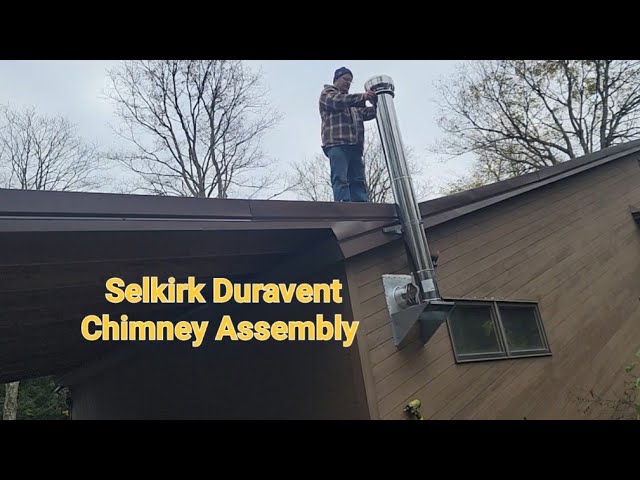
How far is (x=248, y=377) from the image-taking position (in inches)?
144

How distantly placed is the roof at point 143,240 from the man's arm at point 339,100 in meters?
0.94

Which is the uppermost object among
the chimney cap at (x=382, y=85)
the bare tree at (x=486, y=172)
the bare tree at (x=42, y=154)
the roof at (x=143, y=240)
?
the bare tree at (x=42, y=154)

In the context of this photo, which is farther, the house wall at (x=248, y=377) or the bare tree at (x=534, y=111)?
the bare tree at (x=534, y=111)

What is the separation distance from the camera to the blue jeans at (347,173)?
3.54 m

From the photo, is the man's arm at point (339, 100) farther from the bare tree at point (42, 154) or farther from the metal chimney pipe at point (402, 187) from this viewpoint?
the bare tree at point (42, 154)

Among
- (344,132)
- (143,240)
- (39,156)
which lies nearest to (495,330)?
(344,132)

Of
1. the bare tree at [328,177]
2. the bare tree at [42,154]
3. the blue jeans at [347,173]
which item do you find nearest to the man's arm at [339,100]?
the blue jeans at [347,173]

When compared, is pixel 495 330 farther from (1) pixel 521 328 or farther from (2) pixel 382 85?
(2) pixel 382 85

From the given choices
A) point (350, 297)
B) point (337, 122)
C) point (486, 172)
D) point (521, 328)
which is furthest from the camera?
point (486, 172)

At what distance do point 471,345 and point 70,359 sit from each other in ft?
15.6

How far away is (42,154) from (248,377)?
10.5m

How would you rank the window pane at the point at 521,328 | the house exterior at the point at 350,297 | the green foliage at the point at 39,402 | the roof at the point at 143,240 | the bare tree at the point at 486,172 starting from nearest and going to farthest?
the roof at the point at 143,240 < the house exterior at the point at 350,297 < the window pane at the point at 521,328 < the green foliage at the point at 39,402 < the bare tree at the point at 486,172

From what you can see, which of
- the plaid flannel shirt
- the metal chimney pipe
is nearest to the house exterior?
the metal chimney pipe

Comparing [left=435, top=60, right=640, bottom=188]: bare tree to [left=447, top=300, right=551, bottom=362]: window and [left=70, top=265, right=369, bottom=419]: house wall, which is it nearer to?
[left=447, top=300, right=551, bottom=362]: window
